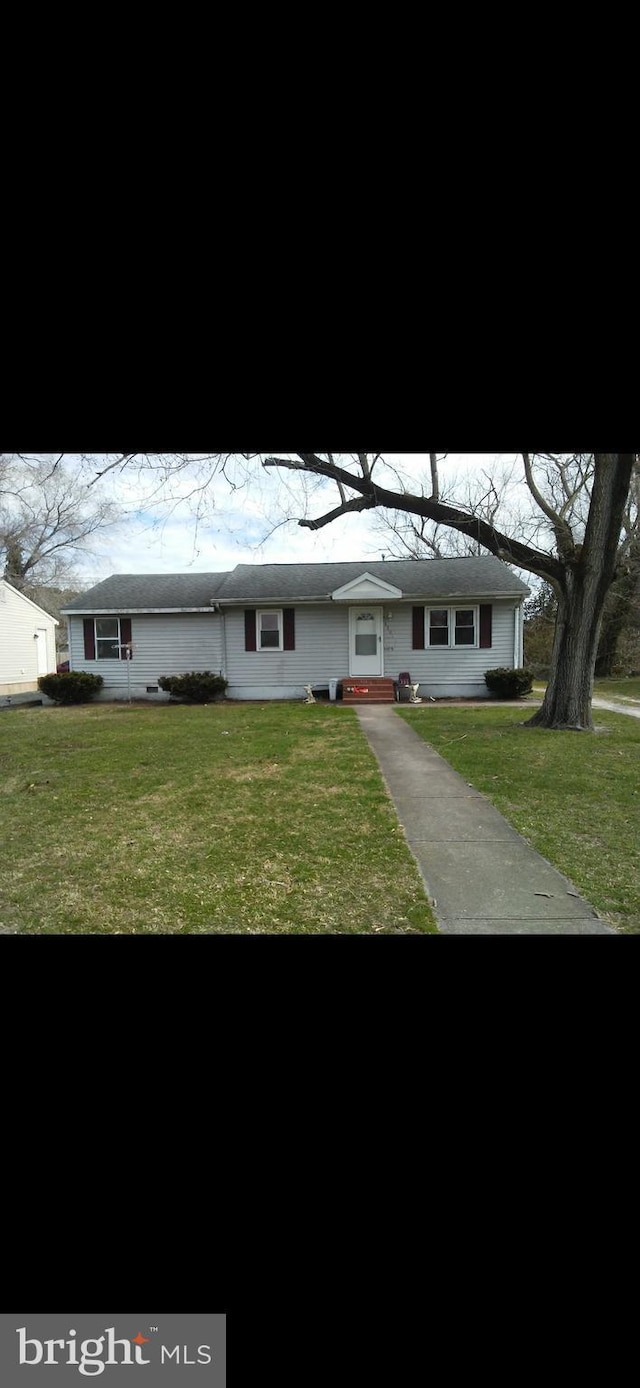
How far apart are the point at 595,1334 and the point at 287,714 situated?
27.9 feet

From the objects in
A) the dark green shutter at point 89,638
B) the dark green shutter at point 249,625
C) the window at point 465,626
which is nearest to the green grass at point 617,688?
the window at point 465,626

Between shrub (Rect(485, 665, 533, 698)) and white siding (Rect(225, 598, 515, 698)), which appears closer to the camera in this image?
shrub (Rect(485, 665, 533, 698))

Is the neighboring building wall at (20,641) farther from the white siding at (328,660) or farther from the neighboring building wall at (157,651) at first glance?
the white siding at (328,660)

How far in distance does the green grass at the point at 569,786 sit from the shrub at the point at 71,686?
5.88 m

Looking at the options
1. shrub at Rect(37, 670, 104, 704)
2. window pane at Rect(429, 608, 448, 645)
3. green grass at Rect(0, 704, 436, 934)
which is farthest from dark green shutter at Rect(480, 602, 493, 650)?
shrub at Rect(37, 670, 104, 704)

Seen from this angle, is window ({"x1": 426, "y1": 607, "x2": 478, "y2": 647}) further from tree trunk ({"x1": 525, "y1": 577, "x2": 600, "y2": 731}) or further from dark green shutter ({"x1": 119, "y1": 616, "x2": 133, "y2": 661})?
dark green shutter ({"x1": 119, "y1": 616, "x2": 133, "y2": 661})

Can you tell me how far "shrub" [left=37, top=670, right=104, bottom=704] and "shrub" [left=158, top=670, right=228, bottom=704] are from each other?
1.27 metres

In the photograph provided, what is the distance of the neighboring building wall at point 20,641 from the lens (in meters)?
11.6

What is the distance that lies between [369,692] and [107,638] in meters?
5.16

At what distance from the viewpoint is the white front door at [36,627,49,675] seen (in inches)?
487

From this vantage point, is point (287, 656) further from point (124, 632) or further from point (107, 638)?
point (107, 638)

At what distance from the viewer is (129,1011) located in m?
0.99

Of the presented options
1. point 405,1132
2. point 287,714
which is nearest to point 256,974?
point 405,1132
